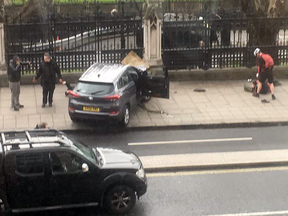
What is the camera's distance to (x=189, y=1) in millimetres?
36938

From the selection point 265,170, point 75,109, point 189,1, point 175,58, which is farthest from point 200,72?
point 189,1

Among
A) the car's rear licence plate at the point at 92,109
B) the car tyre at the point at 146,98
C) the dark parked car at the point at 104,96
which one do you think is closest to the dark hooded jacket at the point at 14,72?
the dark parked car at the point at 104,96

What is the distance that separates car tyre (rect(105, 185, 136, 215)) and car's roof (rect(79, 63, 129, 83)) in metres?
5.82

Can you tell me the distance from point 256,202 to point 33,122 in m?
7.44

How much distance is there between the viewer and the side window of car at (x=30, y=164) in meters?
9.92

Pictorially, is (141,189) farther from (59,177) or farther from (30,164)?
(30,164)

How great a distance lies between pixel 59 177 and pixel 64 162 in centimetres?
28

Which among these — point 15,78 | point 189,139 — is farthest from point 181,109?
point 15,78

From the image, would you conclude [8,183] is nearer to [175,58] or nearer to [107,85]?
[107,85]

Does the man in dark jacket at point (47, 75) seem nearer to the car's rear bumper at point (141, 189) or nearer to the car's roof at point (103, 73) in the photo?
the car's roof at point (103, 73)

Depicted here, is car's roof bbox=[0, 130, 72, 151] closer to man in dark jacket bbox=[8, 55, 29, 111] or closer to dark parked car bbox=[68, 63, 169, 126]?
dark parked car bbox=[68, 63, 169, 126]

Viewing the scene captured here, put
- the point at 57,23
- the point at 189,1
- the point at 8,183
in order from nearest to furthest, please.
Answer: the point at 8,183 → the point at 57,23 → the point at 189,1

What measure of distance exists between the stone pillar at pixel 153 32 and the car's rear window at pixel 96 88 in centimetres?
522

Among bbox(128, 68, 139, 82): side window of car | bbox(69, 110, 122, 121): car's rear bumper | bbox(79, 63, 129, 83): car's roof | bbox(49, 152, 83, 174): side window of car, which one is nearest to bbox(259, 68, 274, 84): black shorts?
bbox(128, 68, 139, 82): side window of car
